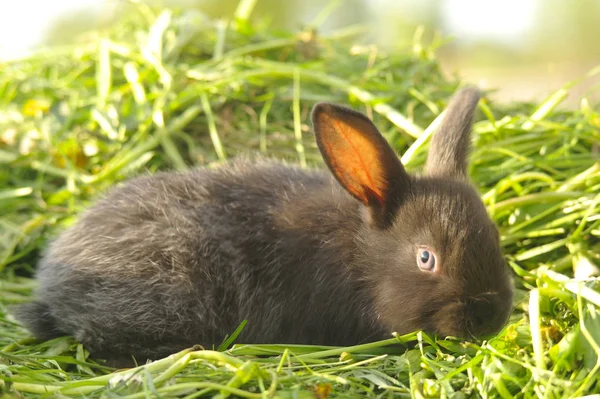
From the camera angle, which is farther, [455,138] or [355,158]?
[455,138]

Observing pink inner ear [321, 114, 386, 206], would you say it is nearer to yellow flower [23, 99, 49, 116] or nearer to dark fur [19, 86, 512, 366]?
dark fur [19, 86, 512, 366]

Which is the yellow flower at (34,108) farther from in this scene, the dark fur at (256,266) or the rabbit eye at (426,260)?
the rabbit eye at (426,260)

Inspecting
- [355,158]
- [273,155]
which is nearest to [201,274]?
[355,158]

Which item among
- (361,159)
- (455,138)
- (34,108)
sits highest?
(34,108)

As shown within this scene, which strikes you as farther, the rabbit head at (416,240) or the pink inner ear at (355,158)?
the pink inner ear at (355,158)

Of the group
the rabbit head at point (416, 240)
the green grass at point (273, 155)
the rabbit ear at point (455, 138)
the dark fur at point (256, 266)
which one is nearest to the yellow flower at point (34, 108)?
the green grass at point (273, 155)

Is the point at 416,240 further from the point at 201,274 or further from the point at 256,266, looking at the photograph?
the point at 201,274

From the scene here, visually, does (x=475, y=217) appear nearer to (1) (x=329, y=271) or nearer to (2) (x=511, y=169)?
(1) (x=329, y=271)
